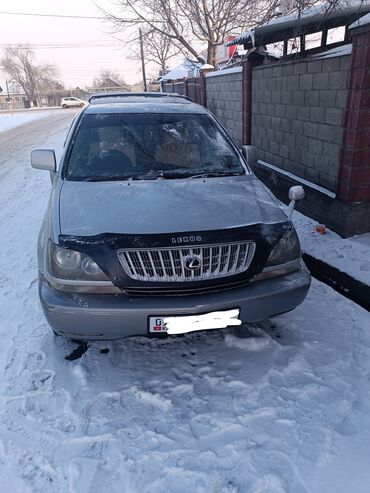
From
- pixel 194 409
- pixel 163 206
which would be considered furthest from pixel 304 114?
pixel 194 409

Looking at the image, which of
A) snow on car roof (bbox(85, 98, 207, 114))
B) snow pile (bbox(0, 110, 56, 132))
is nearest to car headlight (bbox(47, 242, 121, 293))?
snow on car roof (bbox(85, 98, 207, 114))

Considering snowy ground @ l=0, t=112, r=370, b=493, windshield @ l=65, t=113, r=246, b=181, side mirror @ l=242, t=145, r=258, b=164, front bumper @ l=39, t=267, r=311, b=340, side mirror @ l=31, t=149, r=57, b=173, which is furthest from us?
side mirror @ l=242, t=145, r=258, b=164

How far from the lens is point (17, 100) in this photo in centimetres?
8112

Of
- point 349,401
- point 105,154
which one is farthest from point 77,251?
point 349,401

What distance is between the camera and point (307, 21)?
5.29 m

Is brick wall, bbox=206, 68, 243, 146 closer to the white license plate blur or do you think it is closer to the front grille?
the front grille

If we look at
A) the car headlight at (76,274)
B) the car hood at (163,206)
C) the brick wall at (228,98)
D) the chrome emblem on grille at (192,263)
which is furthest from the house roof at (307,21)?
the car headlight at (76,274)

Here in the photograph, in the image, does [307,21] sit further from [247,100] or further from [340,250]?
[340,250]

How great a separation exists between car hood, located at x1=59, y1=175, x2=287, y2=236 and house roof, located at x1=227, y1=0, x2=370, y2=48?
2985mm

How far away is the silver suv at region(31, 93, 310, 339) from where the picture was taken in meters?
2.33

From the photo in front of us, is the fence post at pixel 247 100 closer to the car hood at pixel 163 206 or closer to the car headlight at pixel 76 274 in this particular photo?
the car hood at pixel 163 206

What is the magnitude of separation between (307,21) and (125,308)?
16.0 ft

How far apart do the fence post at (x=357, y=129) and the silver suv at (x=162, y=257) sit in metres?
1.64

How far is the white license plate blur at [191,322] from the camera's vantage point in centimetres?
235
